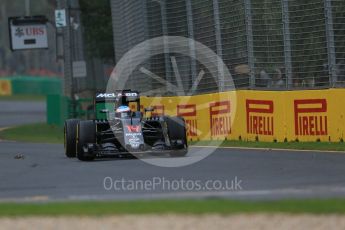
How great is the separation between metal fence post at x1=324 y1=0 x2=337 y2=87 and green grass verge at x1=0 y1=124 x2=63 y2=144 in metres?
8.15

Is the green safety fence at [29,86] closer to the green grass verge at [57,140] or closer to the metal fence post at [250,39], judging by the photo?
the green grass verge at [57,140]

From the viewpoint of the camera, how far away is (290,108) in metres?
20.0

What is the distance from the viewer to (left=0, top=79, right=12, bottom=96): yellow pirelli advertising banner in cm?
8075

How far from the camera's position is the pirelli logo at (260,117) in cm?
2044

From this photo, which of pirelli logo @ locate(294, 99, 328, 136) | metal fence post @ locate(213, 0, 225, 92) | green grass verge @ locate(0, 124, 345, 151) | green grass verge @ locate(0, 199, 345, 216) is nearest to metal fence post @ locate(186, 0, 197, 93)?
metal fence post @ locate(213, 0, 225, 92)

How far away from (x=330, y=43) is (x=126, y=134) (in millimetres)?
4796

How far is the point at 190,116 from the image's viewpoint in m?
23.7

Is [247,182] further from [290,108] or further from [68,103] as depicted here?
[68,103]

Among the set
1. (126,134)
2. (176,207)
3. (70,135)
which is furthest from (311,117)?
(176,207)

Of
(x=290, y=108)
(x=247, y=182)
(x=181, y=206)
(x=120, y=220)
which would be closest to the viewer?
(x=120, y=220)

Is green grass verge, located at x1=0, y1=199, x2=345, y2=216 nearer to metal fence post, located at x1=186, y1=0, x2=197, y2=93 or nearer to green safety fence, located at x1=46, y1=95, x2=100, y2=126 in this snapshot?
metal fence post, located at x1=186, y1=0, x2=197, y2=93

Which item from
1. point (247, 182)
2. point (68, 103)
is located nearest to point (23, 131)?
point (68, 103)

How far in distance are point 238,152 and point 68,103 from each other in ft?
50.8

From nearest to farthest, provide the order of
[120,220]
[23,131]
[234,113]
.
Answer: [120,220] → [234,113] → [23,131]
